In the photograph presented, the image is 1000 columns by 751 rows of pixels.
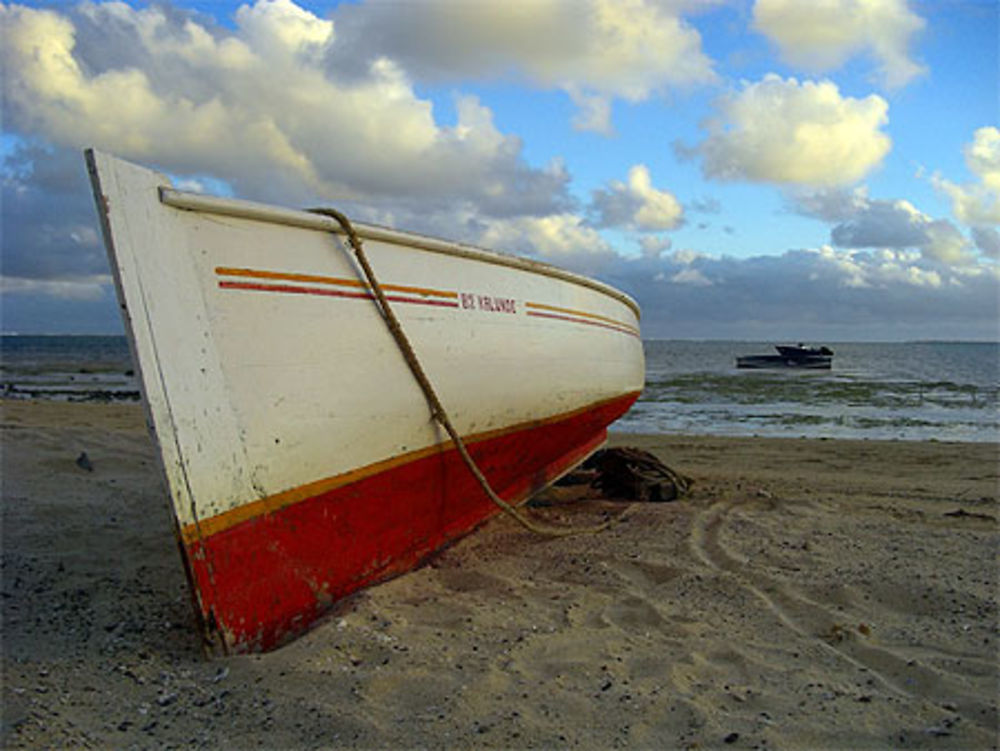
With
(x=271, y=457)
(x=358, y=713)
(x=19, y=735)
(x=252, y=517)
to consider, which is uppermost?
(x=271, y=457)

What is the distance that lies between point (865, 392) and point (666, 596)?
1915 centimetres

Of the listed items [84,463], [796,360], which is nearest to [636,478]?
[84,463]

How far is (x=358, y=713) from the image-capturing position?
230cm

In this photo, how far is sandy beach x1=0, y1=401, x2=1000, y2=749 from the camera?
2240 mm

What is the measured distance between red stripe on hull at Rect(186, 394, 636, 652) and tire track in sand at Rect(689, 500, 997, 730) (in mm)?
1302

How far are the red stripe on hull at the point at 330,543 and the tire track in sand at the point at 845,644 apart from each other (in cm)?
130

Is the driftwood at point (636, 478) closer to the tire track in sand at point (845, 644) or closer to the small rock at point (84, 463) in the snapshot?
the tire track in sand at point (845, 644)

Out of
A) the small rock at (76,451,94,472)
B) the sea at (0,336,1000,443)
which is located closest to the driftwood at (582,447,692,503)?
the small rock at (76,451,94,472)

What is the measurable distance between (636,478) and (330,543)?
2969 mm

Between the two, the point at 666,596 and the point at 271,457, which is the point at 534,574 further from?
the point at 271,457

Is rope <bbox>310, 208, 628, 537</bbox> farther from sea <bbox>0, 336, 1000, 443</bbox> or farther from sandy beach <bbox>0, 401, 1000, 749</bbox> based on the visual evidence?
sea <bbox>0, 336, 1000, 443</bbox>

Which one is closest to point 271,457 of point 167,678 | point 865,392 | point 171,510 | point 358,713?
point 171,510

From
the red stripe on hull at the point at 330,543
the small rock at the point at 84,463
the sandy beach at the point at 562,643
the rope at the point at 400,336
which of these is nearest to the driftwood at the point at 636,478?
the sandy beach at the point at 562,643

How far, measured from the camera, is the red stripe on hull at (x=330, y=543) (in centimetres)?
280
